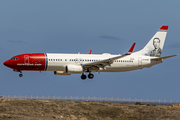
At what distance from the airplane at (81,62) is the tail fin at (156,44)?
0.44m

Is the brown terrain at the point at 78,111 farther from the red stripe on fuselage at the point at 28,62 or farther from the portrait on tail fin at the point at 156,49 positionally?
the portrait on tail fin at the point at 156,49

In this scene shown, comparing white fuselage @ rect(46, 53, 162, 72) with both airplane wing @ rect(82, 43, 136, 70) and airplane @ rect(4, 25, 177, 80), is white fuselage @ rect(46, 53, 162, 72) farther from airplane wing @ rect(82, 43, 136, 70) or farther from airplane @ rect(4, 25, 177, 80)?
airplane wing @ rect(82, 43, 136, 70)

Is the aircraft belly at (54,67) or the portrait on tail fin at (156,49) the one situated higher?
the portrait on tail fin at (156,49)

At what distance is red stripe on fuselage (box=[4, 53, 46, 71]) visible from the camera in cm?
6200

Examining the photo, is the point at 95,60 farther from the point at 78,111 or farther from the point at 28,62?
the point at 28,62

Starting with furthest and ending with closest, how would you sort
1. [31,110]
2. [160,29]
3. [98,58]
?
[160,29], [98,58], [31,110]

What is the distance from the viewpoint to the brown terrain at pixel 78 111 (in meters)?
55.4

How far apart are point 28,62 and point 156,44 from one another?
30815 millimetres

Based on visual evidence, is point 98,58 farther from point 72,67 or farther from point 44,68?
point 44,68

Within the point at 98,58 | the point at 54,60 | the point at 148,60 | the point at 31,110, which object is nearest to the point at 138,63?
the point at 148,60

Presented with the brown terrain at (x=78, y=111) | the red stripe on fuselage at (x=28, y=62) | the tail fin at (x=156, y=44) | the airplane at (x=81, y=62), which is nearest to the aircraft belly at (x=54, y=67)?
the airplane at (x=81, y=62)

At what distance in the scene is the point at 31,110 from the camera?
56.4 m

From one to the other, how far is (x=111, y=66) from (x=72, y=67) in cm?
912

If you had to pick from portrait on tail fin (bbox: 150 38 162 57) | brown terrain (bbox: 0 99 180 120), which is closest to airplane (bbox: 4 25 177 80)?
portrait on tail fin (bbox: 150 38 162 57)
